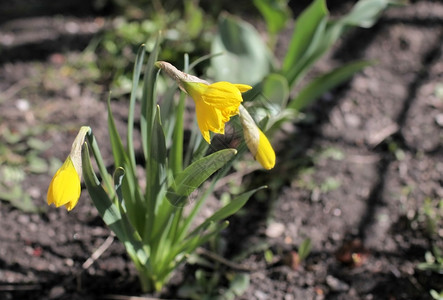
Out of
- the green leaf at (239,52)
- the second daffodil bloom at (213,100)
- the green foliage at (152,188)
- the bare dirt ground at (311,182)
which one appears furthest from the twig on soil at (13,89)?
the second daffodil bloom at (213,100)

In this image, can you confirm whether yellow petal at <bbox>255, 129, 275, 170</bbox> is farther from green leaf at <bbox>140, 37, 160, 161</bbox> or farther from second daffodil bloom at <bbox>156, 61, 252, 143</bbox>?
green leaf at <bbox>140, 37, 160, 161</bbox>

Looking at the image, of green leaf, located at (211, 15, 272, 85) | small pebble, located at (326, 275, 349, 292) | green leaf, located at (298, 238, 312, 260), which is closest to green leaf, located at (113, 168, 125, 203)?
green leaf, located at (298, 238, 312, 260)

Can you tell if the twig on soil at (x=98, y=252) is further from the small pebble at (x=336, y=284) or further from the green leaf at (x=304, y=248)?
the small pebble at (x=336, y=284)

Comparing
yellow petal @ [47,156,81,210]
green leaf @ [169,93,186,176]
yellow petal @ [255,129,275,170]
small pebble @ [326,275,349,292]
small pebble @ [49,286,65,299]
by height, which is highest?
yellow petal @ [47,156,81,210]

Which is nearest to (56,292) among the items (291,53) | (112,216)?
(112,216)

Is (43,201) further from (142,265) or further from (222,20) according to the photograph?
(222,20)
